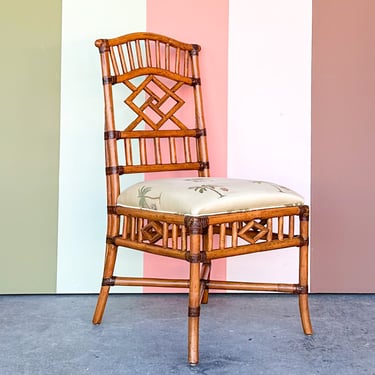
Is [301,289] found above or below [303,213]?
below

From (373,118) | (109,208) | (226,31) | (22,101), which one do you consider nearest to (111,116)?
(109,208)

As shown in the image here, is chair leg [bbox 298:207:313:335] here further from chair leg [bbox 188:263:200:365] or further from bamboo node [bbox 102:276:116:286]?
bamboo node [bbox 102:276:116:286]

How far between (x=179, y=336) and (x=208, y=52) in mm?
997

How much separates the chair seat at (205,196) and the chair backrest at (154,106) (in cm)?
16

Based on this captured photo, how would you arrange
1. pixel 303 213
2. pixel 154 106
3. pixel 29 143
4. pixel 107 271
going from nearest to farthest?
pixel 303 213, pixel 107 271, pixel 154 106, pixel 29 143

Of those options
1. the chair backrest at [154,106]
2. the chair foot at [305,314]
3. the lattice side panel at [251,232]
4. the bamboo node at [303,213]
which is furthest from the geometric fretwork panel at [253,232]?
the chair backrest at [154,106]

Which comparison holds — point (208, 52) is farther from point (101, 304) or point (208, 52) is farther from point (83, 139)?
point (101, 304)

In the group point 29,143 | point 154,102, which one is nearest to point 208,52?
point 154,102

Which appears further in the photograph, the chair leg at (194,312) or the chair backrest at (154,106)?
the chair backrest at (154,106)

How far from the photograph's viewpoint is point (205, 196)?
1.24 m

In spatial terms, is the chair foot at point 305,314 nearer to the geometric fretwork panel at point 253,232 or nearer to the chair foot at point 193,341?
the geometric fretwork panel at point 253,232

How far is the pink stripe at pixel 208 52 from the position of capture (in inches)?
72.3

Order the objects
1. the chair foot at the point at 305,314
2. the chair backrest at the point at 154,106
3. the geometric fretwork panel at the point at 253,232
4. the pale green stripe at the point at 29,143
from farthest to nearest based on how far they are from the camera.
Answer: the pale green stripe at the point at 29,143
the chair backrest at the point at 154,106
the chair foot at the point at 305,314
the geometric fretwork panel at the point at 253,232

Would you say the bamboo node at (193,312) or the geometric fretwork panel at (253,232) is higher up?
the geometric fretwork panel at (253,232)
